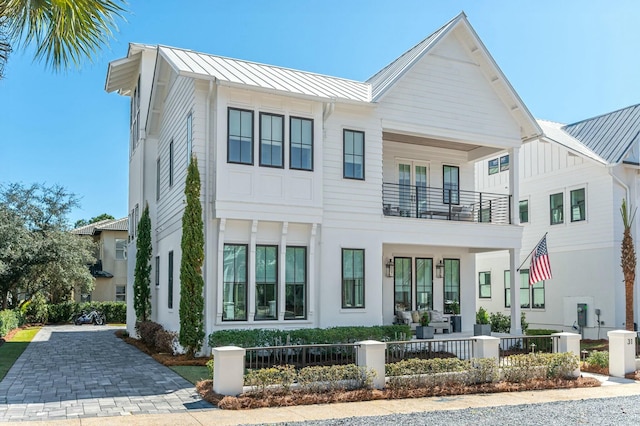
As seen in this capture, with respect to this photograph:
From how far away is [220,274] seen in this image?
51.7 ft

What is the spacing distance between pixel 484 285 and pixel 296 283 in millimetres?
15544

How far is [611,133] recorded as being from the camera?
2583cm

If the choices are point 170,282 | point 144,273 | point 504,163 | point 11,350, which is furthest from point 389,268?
point 11,350

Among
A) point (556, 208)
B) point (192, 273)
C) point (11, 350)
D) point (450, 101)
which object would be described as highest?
A: point (450, 101)

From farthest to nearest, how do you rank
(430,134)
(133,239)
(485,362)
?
1. (133,239)
2. (430,134)
3. (485,362)

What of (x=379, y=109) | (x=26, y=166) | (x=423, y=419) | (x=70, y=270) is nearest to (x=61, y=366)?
(x=423, y=419)

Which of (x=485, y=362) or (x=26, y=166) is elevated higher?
(x=26, y=166)

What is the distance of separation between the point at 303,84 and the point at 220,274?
6.12m

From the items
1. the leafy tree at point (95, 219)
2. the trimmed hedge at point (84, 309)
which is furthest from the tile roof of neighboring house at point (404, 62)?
the leafy tree at point (95, 219)

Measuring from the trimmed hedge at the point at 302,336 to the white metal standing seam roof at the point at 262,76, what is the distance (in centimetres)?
633

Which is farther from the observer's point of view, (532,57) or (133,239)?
(133,239)

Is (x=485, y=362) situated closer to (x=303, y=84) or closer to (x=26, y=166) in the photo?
(x=303, y=84)

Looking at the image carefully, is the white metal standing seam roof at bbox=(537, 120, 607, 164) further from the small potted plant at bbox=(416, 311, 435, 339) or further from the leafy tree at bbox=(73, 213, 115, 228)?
the leafy tree at bbox=(73, 213, 115, 228)

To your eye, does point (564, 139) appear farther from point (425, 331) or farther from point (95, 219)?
point (95, 219)
